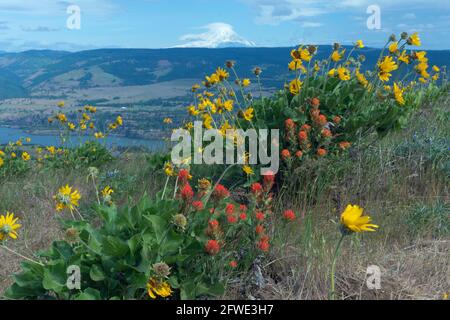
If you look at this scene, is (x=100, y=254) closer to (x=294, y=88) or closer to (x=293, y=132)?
(x=293, y=132)

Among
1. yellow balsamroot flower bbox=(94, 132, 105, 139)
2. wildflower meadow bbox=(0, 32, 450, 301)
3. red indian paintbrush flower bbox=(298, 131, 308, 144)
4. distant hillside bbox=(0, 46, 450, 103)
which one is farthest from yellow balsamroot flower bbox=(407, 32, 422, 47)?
distant hillside bbox=(0, 46, 450, 103)

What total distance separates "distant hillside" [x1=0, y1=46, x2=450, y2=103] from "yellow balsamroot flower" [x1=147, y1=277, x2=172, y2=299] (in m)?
52.5

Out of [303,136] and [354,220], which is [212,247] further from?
[303,136]

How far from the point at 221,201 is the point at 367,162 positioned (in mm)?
2033

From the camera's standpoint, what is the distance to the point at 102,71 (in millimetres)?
81188

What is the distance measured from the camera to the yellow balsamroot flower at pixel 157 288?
8.20 ft

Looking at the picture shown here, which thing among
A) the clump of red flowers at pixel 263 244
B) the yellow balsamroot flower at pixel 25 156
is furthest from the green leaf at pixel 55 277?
the yellow balsamroot flower at pixel 25 156

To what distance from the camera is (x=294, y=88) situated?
4668mm

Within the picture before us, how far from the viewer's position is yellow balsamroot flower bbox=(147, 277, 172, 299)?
8.20ft

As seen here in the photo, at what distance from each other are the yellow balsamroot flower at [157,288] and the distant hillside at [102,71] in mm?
52524

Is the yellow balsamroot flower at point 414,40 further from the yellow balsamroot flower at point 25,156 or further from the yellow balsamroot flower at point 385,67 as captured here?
the yellow balsamroot flower at point 25,156

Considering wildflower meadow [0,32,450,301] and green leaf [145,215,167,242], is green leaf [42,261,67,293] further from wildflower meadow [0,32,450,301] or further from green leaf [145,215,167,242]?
green leaf [145,215,167,242]
